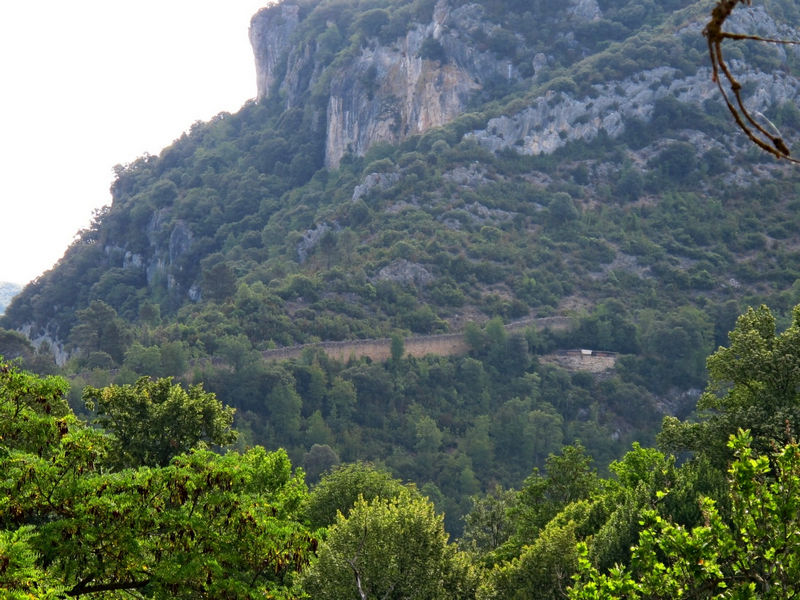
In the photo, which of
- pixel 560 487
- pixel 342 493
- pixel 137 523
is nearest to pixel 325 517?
pixel 342 493

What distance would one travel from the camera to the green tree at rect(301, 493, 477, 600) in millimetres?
18500

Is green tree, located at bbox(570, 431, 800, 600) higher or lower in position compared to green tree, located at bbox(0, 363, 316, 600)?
lower

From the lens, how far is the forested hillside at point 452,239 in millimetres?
74188

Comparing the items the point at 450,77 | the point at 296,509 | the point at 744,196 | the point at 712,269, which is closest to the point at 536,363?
the point at 712,269

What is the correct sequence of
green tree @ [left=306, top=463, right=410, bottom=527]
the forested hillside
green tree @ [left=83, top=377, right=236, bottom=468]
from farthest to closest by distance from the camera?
the forested hillside < green tree @ [left=306, top=463, right=410, bottom=527] < green tree @ [left=83, top=377, right=236, bottom=468]

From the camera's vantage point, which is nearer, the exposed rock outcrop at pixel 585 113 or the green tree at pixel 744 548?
the green tree at pixel 744 548

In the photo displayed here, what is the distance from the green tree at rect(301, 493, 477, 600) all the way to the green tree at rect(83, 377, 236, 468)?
737 cm

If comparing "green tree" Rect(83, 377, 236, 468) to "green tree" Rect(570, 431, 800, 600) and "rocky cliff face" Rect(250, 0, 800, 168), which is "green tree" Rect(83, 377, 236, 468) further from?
"rocky cliff face" Rect(250, 0, 800, 168)

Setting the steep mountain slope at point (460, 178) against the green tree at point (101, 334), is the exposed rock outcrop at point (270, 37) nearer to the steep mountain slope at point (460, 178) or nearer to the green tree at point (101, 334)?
the steep mountain slope at point (460, 178)

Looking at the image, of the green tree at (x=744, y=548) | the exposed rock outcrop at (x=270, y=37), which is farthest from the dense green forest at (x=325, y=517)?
the exposed rock outcrop at (x=270, y=37)

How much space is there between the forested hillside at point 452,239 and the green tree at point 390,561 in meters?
31.1

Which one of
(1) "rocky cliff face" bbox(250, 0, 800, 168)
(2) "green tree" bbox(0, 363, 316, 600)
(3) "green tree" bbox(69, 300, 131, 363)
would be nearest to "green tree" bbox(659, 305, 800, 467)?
(2) "green tree" bbox(0, 363, 316, 600)

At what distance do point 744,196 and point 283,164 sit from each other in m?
64.2

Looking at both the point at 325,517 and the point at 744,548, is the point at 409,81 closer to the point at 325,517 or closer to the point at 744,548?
the point at 325,517
